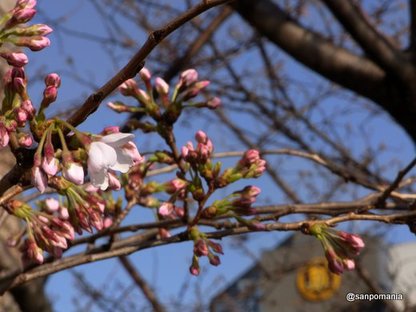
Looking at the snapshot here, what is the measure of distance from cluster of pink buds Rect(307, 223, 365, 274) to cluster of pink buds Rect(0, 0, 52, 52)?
509 millimetres

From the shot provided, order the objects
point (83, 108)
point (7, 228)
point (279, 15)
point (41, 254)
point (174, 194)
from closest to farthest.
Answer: point (83, 108), point (41, 254), point (174, 194), point (7, 228), point (279, 15)

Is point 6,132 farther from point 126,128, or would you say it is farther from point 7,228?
point 7,228

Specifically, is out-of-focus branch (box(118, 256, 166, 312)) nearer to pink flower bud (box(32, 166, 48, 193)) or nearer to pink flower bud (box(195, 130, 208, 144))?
pink flower bud (box(195, 130, 208, 144))

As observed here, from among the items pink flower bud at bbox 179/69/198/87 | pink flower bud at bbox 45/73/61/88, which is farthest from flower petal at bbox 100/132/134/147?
pink flower bud at bbox 179/69/198/87

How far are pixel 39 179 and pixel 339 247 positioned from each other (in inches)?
20.1

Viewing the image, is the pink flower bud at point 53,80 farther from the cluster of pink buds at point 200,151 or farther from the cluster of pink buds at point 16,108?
the cluster of pink buds at point 200,151

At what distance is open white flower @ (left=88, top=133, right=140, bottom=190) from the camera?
0.82 m

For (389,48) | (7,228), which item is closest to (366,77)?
(389,48)

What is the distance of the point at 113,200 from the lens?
4.60ft

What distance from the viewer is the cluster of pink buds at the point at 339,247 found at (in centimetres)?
106

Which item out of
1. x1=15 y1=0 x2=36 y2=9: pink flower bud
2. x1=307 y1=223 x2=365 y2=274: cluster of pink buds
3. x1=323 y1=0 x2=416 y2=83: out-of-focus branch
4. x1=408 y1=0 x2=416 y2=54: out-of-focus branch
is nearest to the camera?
x1=15 y1=0 x2=36 y2=9: pink flower bud

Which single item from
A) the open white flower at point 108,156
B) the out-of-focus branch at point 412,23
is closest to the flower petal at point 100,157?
the open white flower at point 108,156

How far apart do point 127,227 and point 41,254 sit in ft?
0.82

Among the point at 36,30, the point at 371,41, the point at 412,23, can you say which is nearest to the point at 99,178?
the point at 36,30
